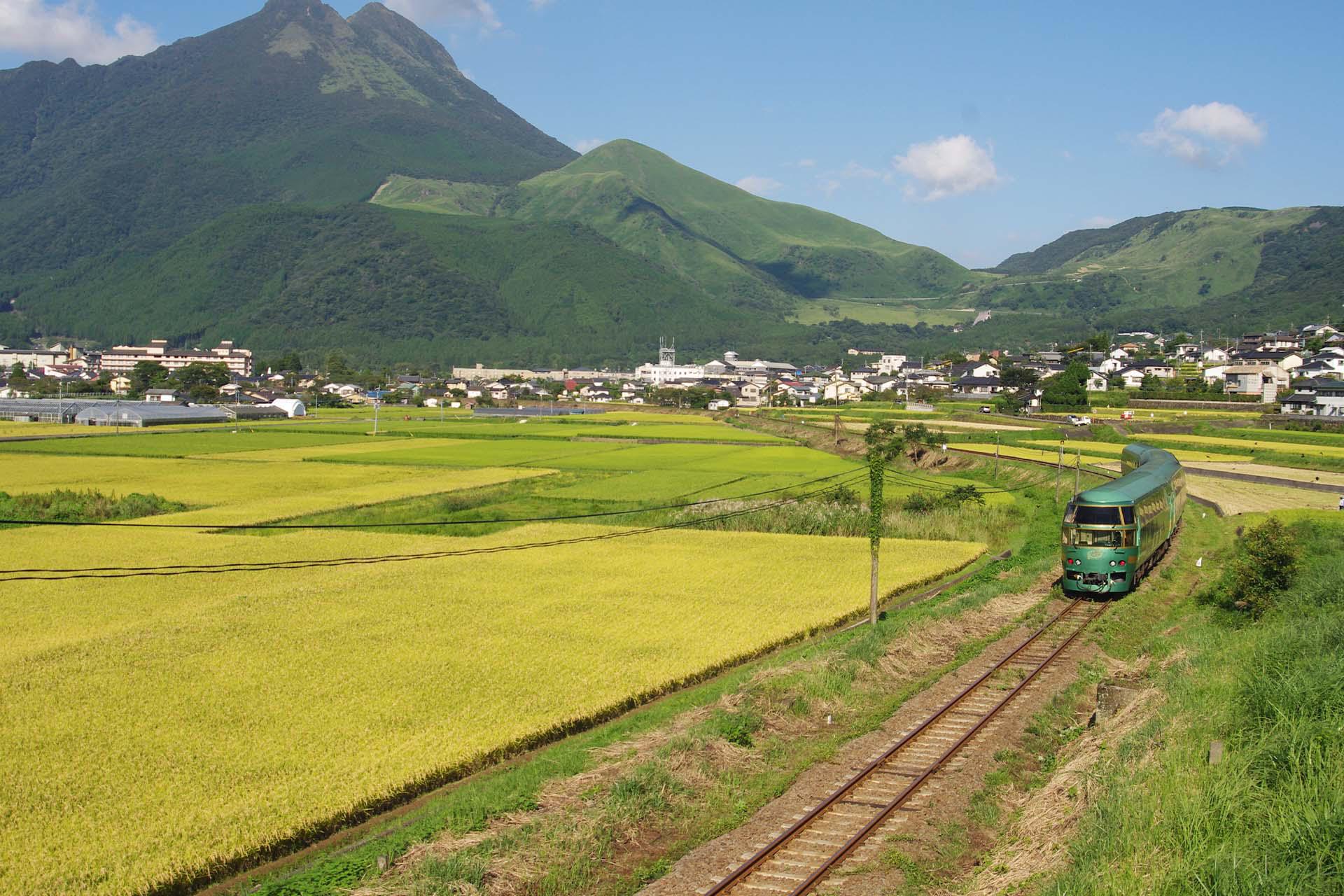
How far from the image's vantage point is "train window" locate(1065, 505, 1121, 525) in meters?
22.9

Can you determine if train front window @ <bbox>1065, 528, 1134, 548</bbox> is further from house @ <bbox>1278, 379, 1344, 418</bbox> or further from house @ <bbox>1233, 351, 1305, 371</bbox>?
house @ <bbox>1233, 351, 1305, 371</bbox>

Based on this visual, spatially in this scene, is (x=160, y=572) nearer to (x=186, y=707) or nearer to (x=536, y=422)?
(x=186, y=707)

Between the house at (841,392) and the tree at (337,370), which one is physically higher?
the tree at (337,370)

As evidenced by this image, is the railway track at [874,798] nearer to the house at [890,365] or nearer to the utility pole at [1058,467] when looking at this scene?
the utility pole at [1058,467]

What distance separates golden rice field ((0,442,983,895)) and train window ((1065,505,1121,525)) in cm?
496

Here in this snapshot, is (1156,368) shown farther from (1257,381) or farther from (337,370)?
(337,370)

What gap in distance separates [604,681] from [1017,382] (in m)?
96.7

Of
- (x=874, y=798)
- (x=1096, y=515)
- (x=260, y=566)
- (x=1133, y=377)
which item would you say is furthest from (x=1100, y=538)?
(x=1133, y=377)

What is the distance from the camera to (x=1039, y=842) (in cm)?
1083

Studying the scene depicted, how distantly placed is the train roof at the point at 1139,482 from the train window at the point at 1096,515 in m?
0.15

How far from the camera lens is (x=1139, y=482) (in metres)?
25.4

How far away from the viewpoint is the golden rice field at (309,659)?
11.3 metres

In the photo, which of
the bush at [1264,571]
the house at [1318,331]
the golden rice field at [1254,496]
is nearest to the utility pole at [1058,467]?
the golden rice field at [1254,496]

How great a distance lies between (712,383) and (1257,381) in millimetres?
76133
